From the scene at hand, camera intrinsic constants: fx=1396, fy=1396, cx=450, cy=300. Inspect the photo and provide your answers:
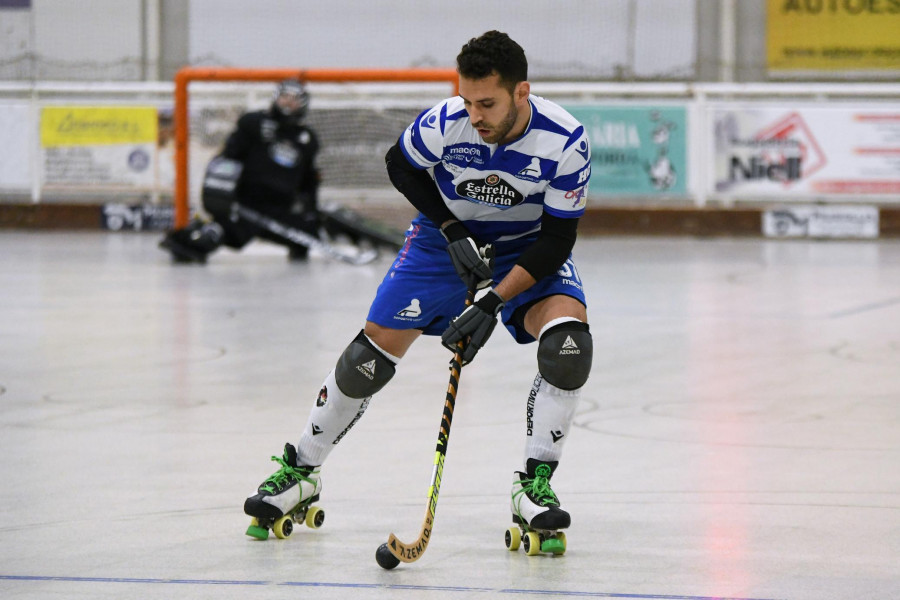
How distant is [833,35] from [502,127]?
16530 millimetres

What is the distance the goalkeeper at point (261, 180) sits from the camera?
40.5 feet

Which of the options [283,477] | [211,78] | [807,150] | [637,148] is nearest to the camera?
[283,477]

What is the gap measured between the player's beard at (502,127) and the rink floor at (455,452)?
1.08 meters

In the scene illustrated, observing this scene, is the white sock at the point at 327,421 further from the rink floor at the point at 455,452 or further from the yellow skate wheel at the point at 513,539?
the yellow skate wheel at the point at 513,539

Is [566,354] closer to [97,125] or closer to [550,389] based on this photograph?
[550,389]

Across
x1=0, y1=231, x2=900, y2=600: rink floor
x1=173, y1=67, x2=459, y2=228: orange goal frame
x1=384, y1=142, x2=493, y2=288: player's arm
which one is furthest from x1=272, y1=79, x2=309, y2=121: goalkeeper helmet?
x1=384, y1=142, x2=493, y2=288: player's arm

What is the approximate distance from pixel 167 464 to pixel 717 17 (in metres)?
16.0

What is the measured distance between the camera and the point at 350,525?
3.92 metres

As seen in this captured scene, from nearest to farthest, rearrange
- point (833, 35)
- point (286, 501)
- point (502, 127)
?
point (502, 127) < point (286, 501) < point (833, 35)

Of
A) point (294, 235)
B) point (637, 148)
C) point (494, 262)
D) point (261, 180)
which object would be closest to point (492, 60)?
point (494, 262)

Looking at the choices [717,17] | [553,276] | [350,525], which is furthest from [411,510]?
[717,17]

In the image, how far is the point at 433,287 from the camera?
3.97 meters

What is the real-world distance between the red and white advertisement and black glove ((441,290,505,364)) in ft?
39.2

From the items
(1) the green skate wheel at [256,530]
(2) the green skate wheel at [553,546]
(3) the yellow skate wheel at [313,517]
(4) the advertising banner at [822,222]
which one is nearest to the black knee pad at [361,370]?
(3) the yellow skate wheel at [313,517]
